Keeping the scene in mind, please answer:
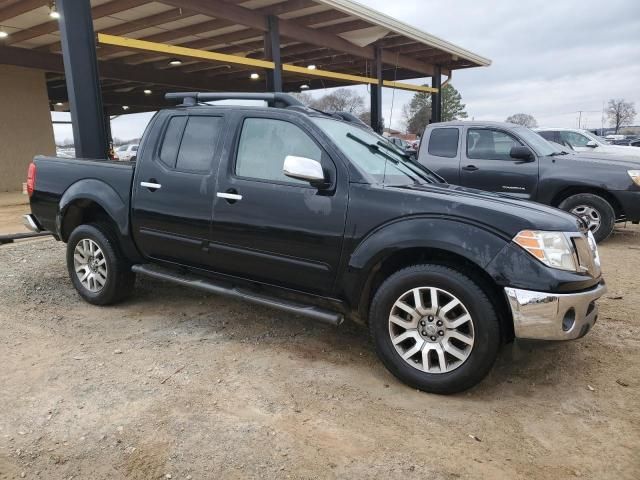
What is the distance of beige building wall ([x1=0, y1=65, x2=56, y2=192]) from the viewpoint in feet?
48.9

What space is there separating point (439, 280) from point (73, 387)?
7.91 feet

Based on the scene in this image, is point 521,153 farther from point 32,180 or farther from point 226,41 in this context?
point 226,41

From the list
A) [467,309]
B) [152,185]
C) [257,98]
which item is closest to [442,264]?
[467,309]

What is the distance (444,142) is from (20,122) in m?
13.7

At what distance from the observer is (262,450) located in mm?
2494

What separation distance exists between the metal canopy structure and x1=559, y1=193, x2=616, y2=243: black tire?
6104mm

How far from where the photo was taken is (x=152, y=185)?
13.6 feet

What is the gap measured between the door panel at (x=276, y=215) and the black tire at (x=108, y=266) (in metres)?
1.15

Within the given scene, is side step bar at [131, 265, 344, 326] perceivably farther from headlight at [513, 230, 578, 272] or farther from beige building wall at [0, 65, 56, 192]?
beige building wall at [0, 65, 56, 192]

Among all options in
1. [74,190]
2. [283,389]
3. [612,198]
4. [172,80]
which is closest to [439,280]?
[283,389]

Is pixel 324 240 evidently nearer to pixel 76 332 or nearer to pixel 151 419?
pixel 151 419

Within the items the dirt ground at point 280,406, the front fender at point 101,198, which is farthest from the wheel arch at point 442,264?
the front fender at point 101,198

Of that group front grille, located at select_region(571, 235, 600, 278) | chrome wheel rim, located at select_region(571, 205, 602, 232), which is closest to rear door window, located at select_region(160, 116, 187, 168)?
front grille, located at select_region(571, 235, 600, 278)

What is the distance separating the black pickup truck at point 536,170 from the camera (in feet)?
22.8
